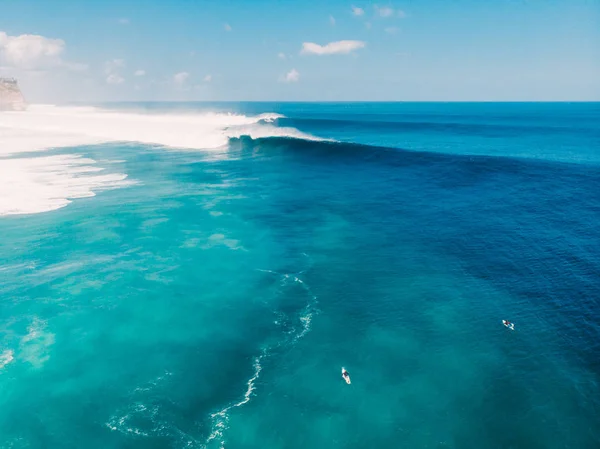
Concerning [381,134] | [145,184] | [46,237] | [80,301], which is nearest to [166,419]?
[80,301]

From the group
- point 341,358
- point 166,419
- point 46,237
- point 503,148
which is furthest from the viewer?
point 503,148

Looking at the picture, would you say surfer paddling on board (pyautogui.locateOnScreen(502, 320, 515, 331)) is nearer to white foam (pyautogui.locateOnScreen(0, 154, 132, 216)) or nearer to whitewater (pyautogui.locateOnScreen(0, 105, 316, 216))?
white foam (pyautogui.locateOnScreen(0, 154, 132, 216))

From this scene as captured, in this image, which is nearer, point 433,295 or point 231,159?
point 433,295

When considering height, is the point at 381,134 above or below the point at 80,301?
above

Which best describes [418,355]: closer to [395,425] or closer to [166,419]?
[395,425]

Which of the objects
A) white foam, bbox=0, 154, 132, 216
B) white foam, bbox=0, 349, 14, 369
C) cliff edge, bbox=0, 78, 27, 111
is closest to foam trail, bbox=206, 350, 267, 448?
white foam, bbox=0, 349, 14, 369

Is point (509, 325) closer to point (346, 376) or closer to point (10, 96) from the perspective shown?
point (346, 376)

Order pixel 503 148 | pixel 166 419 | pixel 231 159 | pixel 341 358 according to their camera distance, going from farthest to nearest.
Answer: pixel 503 148 < pixel 231 159 < pixel 341 358 < pixel 166 419

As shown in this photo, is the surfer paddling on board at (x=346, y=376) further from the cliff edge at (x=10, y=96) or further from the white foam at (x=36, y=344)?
the cliff edge at (x=10, y=96)

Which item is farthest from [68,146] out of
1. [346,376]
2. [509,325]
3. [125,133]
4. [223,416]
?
[509,325]
